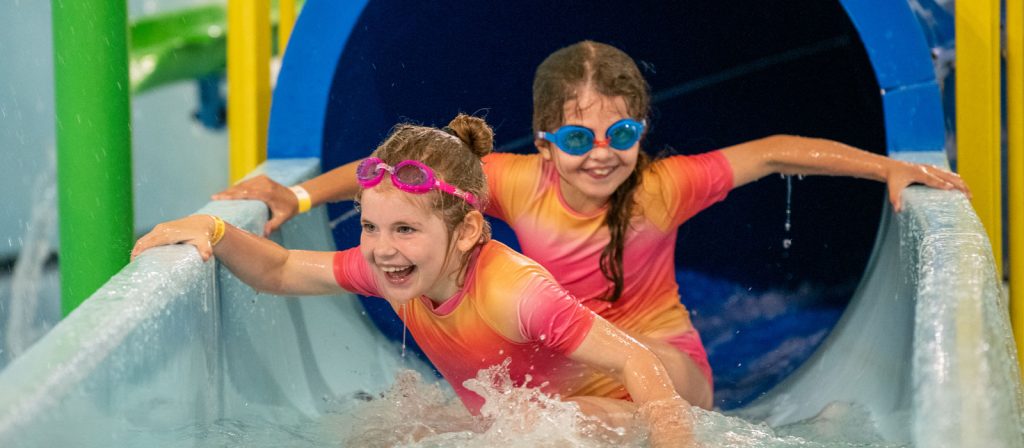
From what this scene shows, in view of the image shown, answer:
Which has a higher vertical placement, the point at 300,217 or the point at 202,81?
the point at 202,81

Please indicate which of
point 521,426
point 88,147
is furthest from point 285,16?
point 521,426

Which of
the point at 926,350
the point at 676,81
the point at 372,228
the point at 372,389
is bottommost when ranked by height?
the point at 372,389

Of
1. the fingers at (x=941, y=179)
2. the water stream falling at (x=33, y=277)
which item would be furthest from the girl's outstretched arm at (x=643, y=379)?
the water stream falling at (x=33, y=277)

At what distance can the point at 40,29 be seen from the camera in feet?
19.5

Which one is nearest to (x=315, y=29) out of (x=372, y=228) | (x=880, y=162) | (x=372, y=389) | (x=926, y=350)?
(x=372, y=389)

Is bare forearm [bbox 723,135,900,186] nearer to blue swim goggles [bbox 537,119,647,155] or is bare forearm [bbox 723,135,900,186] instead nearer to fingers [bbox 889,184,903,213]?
fingers [bbox 889,184,903,213]

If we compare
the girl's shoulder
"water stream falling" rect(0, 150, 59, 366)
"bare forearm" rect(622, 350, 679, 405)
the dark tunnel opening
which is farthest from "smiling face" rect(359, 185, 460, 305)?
"water stream falling" rect(0, 150, 59, 366)

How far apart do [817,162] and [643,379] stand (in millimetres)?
855

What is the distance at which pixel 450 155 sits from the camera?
2.18 m

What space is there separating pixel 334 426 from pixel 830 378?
3.66 ft

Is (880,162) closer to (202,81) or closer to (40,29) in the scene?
(202,81)

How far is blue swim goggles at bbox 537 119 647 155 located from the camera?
2525 mm

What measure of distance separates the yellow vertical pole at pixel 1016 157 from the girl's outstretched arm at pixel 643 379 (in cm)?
126

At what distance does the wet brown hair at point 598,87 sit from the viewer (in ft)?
8.43
